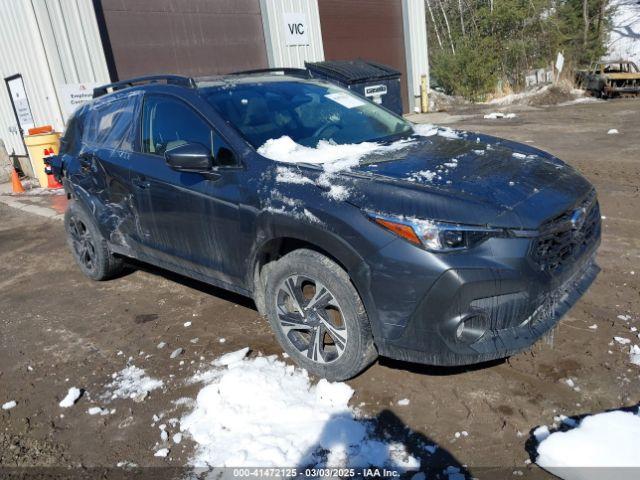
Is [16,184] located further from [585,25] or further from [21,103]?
[585,25]

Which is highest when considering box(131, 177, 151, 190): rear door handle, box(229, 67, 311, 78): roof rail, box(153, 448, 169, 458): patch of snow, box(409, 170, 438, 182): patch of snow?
box(229, 67, 311, 78): roof rail

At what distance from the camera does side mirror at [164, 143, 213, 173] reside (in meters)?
3.07

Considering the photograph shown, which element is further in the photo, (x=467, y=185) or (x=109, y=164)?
(x=109, y=164)

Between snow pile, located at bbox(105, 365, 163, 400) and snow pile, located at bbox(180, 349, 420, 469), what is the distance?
13.7 inches

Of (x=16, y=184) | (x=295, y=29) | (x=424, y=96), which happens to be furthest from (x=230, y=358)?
(x=424, y=96)

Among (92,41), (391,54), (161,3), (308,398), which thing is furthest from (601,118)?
(308,398)

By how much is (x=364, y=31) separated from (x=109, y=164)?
1319 cm

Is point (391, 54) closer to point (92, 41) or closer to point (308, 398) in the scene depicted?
point (92, 41)

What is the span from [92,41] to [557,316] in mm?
9688

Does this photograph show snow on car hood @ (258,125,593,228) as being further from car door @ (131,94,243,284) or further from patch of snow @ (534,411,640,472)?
patch of snow @ (534,411,640,472)

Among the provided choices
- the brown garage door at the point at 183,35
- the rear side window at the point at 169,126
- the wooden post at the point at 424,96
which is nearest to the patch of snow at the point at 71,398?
the rear side window at the point at 169,126

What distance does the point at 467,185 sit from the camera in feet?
8.48

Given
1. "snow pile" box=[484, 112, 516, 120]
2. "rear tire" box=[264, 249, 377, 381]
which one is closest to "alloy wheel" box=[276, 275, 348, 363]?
"rear tire" box=[264, 249, 377, 381]

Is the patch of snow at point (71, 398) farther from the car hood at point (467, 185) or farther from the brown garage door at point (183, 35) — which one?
the brown garage door at point (183, 35)
